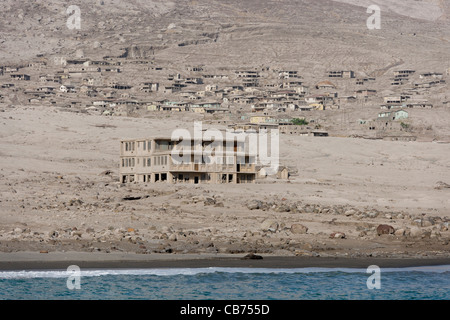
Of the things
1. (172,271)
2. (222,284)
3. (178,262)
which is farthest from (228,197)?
(222,284)

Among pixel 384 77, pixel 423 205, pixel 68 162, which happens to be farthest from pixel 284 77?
pixel 423 205

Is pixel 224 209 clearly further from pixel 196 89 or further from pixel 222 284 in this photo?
pixel 196 89

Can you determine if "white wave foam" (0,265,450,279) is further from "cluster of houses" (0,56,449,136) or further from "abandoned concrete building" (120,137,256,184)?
"cluster of houses" (0,56,449,136)

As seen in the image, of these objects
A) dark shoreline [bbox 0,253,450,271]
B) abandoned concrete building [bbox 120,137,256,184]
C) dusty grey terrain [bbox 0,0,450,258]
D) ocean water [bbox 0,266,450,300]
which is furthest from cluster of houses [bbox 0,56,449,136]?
ocean water [bbox 0,266,450,300]

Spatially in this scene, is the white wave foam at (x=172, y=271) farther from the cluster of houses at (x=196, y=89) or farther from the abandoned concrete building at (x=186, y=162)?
the cluster of houses at (x=196, y=89)

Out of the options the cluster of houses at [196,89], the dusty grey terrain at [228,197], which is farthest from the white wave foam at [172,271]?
the cluster of houses at [196,89]
